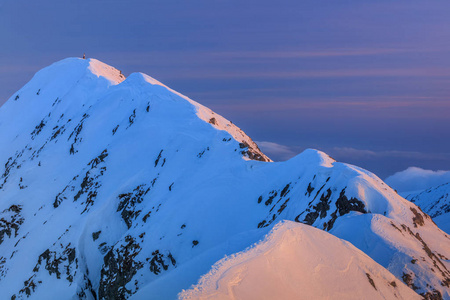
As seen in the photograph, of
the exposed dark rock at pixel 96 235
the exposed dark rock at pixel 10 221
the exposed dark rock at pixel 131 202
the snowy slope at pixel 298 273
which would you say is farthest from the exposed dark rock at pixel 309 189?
the exposed dark rock at pixel 10 221

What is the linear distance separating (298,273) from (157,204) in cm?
Answer: 2502

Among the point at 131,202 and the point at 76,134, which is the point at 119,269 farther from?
the point at 76,134

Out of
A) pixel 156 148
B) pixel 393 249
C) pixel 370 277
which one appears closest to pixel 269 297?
pixel 370 277

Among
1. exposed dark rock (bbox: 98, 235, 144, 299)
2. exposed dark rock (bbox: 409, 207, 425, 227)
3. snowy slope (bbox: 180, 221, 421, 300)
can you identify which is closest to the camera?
snowy slope (bbox: 180, 221, 421, 300)

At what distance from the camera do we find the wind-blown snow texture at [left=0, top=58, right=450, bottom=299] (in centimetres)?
2745

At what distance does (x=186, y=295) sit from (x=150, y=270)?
806 inches

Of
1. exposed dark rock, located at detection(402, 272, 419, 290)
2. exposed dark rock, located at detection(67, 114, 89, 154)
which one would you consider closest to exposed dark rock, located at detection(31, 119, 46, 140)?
exposed dark rock, located at detection(67, 114, 89, 154)

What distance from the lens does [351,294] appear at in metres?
19.3

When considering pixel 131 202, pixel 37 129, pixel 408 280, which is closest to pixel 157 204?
pixel 131 202

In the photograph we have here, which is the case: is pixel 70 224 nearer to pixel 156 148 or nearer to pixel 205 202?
pixel 156 148

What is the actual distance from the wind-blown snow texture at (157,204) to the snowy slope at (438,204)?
62.5m

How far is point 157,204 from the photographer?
42062 millimetres

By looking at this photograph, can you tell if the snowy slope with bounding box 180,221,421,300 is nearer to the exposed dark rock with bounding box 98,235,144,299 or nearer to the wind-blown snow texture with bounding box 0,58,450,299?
the wind-blown snow texture with bounding box 0,58,450,299

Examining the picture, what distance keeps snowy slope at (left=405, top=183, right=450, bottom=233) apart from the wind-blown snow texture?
62.5 meters
